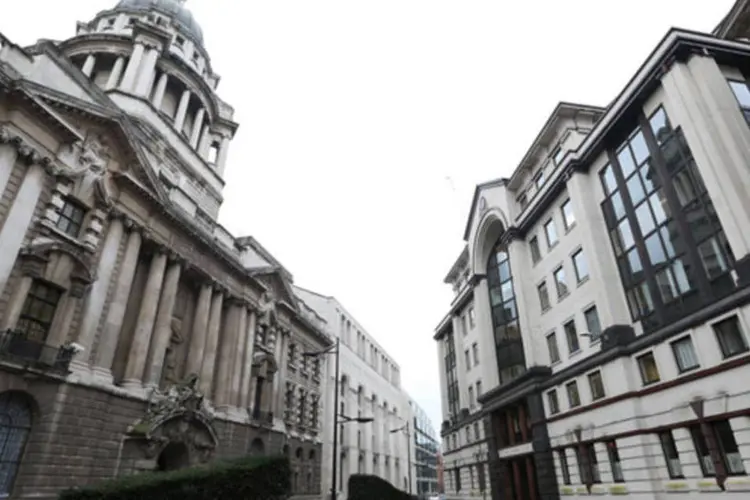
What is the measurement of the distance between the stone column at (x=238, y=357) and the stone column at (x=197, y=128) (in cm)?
1727

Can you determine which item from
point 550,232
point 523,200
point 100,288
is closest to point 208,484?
point 100,288

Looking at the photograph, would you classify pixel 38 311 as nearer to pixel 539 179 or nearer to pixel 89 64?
pixel 89 64

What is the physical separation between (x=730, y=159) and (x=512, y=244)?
639 inches

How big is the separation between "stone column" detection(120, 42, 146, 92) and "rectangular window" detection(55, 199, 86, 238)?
18198mm

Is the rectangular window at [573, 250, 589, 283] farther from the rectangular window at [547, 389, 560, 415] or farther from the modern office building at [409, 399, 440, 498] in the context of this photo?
the modern office building at [409, 399, 440, 498]

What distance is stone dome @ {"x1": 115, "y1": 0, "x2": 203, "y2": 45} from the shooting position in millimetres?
48469

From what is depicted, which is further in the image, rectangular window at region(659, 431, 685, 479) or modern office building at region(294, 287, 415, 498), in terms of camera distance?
modern office building at region(294, 287, 415, 498)

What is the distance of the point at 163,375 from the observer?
86.0 feet

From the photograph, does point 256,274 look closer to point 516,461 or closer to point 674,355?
point 516,461


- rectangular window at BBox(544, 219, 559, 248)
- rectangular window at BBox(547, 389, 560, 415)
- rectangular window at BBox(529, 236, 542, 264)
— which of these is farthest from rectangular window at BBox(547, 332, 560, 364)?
rectangular window at BBox(544, 219, 559, 248)

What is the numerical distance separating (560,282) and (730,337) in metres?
11.9

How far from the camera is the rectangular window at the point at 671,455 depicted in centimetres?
1754

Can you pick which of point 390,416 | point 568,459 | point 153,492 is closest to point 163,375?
point 153,492

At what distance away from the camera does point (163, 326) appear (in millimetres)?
25484
